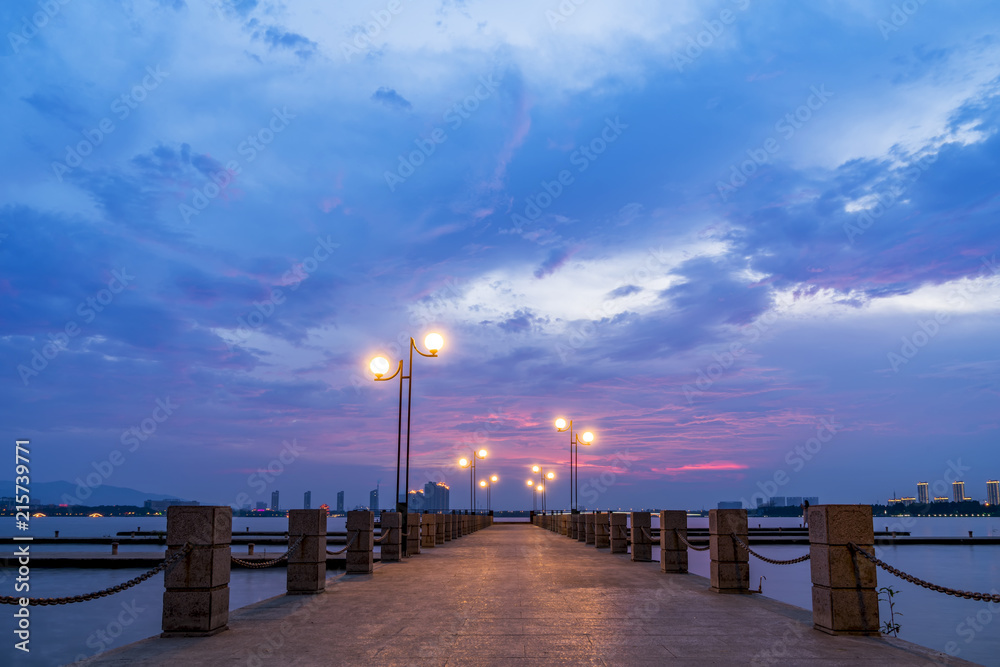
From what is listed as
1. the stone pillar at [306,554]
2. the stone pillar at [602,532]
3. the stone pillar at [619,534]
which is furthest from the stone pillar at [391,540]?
the stone pillar at [602,532]

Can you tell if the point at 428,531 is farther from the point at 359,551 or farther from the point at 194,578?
the point at 194,578

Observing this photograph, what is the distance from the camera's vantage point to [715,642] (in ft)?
25.6

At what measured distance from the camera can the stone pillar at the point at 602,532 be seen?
2652 centimetres

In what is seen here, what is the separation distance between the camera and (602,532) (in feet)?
87.2

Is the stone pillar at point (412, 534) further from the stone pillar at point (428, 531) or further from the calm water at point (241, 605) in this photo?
the calm water at point (241, 605)

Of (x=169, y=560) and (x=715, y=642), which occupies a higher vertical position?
(x=169, y=560)

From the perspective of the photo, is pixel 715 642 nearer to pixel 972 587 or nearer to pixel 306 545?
pixel 306 545

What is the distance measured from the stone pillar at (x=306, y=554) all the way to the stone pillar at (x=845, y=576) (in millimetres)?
7996

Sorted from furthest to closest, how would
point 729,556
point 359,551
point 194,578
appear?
point 359,551 → point 729,556 → point 194,578

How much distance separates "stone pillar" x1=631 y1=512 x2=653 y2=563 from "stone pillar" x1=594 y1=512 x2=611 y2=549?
23.3 feet

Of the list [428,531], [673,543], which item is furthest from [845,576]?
[428,531]

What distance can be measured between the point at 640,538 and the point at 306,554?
10.6 metres

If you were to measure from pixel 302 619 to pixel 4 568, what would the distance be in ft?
143

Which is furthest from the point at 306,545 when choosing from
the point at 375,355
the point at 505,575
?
the point at 375,355
